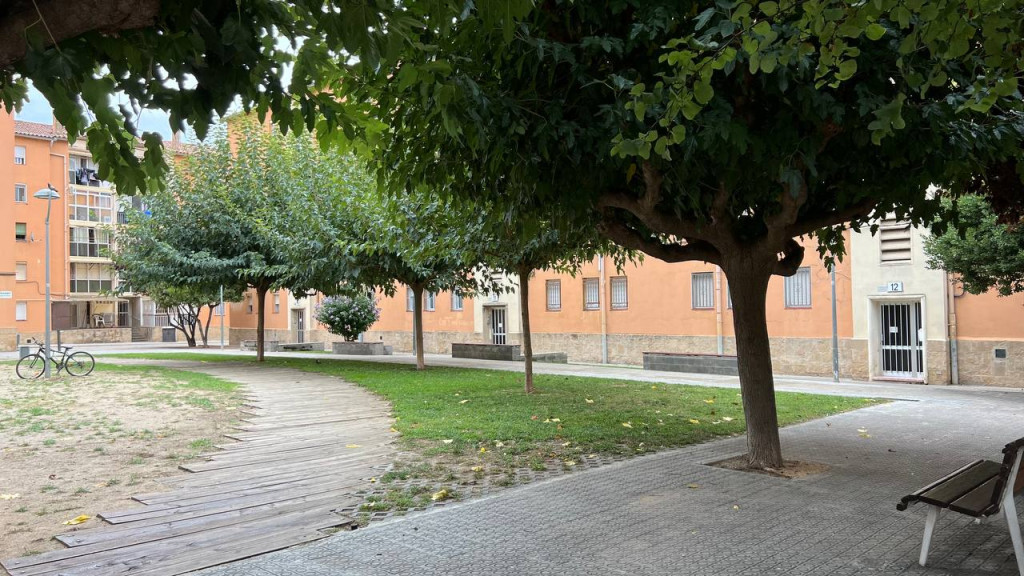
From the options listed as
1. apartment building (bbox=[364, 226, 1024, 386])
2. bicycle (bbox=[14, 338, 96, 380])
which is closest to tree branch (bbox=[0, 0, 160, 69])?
bicycle (bbox=[14, 338, 96, 380])

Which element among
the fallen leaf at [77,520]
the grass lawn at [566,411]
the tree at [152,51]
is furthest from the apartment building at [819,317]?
the tree at [152,51]

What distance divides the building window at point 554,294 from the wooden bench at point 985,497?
25.5 metres

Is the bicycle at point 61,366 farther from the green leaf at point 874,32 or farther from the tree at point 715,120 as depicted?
the green leaf at point 874,32

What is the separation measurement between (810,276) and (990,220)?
838 cm

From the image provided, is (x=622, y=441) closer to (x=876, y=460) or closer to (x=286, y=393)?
(x=876, y=460)

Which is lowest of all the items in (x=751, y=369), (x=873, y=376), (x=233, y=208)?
(x=873, y=376)

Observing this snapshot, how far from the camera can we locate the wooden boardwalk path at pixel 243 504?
484cm

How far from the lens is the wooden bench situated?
4.30 m

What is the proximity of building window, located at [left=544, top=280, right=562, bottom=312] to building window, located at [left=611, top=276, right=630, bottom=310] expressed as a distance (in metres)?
2.75

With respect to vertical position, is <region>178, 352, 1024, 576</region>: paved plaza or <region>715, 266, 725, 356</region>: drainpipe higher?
<region>715, 266, 725, 356</region>: drainpipe

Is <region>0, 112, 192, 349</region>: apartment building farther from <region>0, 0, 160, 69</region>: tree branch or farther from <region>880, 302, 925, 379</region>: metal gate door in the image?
<region>0, 0, 160, 69</region>: tree branch

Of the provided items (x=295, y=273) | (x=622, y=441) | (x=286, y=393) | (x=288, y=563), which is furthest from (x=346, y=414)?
(x=295, y=273)

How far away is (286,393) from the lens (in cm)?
1474

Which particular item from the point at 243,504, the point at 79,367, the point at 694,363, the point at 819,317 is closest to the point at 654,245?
the point at 243,504
